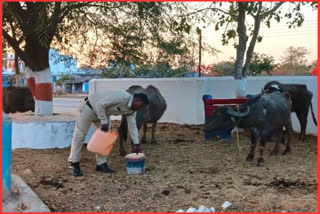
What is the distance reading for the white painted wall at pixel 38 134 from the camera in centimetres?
895

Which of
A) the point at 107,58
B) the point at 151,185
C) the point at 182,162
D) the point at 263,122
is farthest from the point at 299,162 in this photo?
the point at 107,58

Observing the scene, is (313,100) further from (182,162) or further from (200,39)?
(182,162)

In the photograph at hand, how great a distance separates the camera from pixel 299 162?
7.66 metres

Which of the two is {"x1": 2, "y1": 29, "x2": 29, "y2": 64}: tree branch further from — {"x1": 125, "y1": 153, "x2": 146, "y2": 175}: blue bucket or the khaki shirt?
{"x1": 125, "y1": 153, "x2": 146, "y2": 175}: blue bucket

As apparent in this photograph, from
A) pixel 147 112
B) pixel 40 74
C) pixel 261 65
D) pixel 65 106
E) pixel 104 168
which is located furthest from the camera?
pixel 65 106

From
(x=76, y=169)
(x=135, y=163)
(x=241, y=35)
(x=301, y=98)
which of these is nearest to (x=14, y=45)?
(x=76, y=169)

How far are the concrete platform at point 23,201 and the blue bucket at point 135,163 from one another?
1.59 m

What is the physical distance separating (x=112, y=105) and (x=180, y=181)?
4.91 ft

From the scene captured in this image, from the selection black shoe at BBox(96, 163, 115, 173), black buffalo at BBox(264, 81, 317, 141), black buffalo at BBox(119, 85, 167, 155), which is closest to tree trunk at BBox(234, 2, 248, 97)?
black buffalo at BBox(264, 81, 317, 141)

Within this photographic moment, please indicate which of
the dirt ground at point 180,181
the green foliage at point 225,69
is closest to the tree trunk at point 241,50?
the dirt ground at point 180,181

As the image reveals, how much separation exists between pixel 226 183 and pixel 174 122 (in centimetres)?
695

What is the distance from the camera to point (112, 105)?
21.6 feet

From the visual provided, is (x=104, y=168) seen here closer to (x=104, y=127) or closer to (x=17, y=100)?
(x=104, y=127)

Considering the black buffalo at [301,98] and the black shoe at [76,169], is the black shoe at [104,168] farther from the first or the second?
the black buffalo at [301,98]
